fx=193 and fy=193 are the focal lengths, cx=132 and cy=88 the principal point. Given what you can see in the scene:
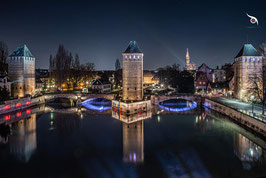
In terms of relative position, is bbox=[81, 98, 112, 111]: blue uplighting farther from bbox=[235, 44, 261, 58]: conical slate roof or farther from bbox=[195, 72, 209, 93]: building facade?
bbox=[195, 72, 209, 93]: building facade

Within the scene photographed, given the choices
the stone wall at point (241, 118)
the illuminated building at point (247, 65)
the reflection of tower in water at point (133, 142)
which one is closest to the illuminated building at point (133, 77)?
the reflection of tower in water at point (133, 142)

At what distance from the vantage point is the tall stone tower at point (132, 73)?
93.6 ft

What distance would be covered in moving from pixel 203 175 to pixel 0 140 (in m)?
16.6

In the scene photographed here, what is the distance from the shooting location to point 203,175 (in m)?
11.0

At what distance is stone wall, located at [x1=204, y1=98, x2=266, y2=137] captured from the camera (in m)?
16.7

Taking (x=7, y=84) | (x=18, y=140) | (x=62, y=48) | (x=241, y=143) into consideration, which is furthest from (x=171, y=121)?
(x=62, y=48)

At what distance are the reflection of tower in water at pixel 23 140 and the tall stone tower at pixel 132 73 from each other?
1328cm

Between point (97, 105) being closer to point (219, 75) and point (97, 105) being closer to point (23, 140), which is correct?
point (23, 140)

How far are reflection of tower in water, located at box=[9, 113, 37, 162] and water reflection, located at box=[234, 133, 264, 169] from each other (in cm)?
1486

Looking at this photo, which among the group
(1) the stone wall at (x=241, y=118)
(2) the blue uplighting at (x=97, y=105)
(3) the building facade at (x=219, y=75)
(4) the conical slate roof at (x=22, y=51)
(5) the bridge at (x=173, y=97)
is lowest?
(2) the blue uplighting at (x=97, y=105)

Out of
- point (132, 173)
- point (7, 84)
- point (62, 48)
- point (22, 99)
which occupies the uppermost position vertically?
point (62, 48)

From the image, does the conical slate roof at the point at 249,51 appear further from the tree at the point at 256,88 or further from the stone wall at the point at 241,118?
the stone wall at the point at 241,118

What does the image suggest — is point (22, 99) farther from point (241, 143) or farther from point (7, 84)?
point (241, 143)

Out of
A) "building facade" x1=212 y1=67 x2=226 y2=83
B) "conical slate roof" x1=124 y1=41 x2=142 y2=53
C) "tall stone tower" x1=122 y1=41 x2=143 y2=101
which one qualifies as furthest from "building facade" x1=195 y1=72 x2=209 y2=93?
"conical slate roof" x1=124 y1=41 x2=142 y2=53
